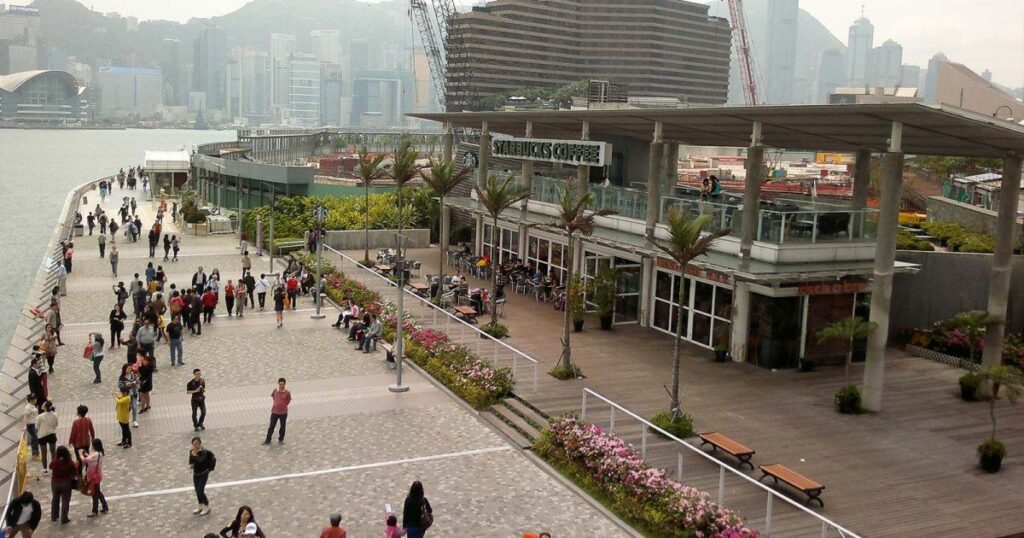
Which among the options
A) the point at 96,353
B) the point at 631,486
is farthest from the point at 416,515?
the point at 96,353

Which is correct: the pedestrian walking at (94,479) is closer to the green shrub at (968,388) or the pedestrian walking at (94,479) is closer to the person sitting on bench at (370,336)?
the person sitting on bench at (370,336)

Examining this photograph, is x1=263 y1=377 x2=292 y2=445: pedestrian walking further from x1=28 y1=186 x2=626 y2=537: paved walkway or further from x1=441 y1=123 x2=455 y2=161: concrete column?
x1=441 y1=123 x2=455 y2=161: concrete column

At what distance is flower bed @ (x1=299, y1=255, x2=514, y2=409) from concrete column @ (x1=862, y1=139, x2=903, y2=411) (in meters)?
7.55

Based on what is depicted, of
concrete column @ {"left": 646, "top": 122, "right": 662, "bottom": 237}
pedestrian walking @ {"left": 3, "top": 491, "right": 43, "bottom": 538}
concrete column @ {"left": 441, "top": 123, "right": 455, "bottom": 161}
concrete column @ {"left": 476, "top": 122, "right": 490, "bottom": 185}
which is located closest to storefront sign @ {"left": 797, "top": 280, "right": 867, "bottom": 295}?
concrete column @ {"left": 646, "top": 122, "right": 662, "bottom": 237}

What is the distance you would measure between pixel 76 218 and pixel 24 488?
36210 mm

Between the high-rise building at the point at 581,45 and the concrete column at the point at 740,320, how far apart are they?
156027mm

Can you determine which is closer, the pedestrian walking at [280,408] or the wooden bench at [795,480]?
the wooden bench at [795,480]

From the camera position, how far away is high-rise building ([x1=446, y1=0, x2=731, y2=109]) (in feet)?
581

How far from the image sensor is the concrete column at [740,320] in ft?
76.3

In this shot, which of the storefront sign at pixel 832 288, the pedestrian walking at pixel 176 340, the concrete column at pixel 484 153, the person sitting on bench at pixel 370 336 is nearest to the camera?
the storefront sign at pixel 832 288

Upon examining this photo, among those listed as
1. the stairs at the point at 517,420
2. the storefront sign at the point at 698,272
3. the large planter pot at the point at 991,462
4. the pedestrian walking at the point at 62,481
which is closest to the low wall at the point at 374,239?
the storefront sign at the point at 698,272

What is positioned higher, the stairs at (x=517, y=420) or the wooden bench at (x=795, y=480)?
the wooden bench at (x=795, y=480)

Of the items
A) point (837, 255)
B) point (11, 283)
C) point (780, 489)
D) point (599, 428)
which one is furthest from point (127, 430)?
point (11, 283)

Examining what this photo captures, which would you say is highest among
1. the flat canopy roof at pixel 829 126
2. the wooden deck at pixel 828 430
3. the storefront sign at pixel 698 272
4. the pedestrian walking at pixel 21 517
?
the flat canopy roof at pixel 829 126
